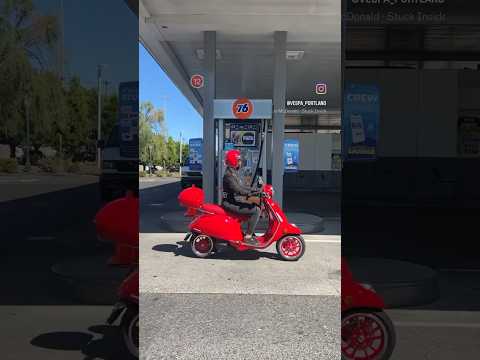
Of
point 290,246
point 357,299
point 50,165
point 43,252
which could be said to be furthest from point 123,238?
point 290,246

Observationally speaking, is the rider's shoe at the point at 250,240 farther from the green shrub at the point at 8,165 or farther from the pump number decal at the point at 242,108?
the green shrub at the point at 8,165

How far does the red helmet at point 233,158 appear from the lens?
509 cm

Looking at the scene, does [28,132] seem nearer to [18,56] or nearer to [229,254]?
[18,56]

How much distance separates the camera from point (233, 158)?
16.9 feet

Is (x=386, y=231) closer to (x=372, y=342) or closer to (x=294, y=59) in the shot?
(x=294, y=59)

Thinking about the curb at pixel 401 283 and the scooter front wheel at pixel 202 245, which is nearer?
the curb at pixel 401 283

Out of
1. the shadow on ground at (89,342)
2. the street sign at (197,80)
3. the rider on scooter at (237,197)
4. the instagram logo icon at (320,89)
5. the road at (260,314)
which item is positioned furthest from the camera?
the street sign at (197,80)

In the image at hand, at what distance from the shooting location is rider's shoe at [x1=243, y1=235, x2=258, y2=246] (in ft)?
18.1

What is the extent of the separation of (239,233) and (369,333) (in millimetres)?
2552

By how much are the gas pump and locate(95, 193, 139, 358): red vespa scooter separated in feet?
A: 6.92

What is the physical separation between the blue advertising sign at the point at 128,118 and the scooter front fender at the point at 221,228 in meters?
2.71

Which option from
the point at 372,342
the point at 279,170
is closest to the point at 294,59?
the point at 279,170

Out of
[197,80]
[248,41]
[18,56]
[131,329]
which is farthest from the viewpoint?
[197,80]

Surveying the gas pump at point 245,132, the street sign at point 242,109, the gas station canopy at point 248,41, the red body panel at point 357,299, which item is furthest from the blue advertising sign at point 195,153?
the red body panel at point 357,299
